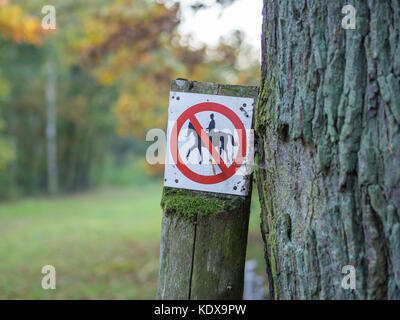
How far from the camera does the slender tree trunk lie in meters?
23.3

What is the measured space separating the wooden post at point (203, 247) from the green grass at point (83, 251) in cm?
322

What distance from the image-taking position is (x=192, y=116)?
190 cm

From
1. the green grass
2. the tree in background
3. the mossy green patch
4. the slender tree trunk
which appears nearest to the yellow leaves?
the tree in background

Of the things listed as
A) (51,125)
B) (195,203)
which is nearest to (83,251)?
(195,203)

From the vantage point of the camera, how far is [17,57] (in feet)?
70.3

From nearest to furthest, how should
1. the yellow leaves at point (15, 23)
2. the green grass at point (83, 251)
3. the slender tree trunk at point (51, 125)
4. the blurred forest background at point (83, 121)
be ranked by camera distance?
the green grass at point (83, 251), the blurred forest background at point (83, 121), the yellow leaves at point (15, 23), the slender tree trunk at point (51, 125)

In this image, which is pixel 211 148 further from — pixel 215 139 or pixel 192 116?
pixel 192 116

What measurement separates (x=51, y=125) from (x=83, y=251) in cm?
1483

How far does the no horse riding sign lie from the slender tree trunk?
74.1ft

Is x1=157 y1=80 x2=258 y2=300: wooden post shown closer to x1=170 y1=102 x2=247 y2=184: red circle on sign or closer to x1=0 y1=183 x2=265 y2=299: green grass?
x1=170 y1=102 x2=247 y2=184: red circle on sign

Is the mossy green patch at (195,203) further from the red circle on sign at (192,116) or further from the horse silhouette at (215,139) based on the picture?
the horse silhouette at (215,139)

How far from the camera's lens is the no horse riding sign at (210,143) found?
187cm

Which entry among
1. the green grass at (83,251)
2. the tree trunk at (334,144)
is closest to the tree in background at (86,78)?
the green grass at (83,251)

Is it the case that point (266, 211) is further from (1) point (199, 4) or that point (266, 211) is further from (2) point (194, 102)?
(1) point (199, 4)
